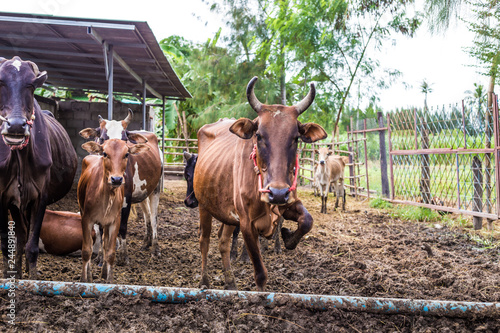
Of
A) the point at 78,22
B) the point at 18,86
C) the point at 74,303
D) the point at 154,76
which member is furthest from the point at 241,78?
the point at 74,303

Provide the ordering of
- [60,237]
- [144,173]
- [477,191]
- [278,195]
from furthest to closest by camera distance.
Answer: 1. [477,191]
2. [144,173]
3. [60,237]
4. [278,195]

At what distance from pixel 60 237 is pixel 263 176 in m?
3.57

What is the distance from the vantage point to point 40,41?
7.70 meters

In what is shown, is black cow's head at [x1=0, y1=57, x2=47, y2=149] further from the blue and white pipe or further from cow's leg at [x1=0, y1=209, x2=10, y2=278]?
the blue and white pipe

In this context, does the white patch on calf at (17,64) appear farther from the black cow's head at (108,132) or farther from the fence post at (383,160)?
the fence post at (383,160)

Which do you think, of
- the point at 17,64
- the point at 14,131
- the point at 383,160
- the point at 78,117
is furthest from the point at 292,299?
the point at 78,117

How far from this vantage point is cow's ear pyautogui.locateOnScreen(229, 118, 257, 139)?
3.58 m

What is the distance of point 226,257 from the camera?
15.0 feet

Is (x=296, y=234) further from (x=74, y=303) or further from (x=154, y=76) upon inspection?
(x=154, y=76)

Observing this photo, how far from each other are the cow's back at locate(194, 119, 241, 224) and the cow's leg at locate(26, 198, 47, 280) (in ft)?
5.61

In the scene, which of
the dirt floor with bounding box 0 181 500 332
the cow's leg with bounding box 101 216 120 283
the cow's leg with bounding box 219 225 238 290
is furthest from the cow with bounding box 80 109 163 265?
the cow's leg with bounding box 219 225 238 290

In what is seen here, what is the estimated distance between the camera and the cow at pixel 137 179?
5.66m

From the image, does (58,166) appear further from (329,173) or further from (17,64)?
(329,173)

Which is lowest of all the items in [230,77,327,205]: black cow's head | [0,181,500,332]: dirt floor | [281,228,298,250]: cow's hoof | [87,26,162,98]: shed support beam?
[0,181,500,332]: dirt floor
